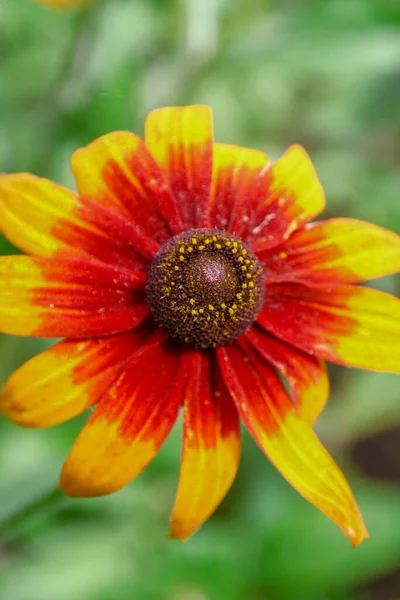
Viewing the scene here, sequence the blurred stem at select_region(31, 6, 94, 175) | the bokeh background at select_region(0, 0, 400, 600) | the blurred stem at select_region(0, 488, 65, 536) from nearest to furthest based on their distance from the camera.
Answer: the blurred stem at select_region(0, 488, 65, 536) < the bokeh background at select_region(0, 0, 400, 600) < the blurred stem at select_region(31, 6, 94, 175)

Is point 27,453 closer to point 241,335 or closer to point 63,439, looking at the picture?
point 63,439

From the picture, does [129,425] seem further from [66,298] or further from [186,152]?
[186,152]

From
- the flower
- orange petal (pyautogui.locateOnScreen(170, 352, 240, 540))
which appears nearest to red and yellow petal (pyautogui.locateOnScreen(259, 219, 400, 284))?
the flower

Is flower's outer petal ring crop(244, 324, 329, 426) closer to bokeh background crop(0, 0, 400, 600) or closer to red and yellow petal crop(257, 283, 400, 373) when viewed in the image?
red and yellow petal crop(257, 283, 400, 373)

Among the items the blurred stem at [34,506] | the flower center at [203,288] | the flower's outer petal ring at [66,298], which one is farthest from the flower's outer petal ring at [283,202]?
the blurred stem at [34,506]

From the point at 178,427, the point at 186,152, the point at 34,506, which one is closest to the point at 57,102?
the point at 178,427

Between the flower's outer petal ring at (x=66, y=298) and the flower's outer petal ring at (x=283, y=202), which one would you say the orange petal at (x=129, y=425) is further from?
the flower's outer petal ring at (x=283, y=202)
